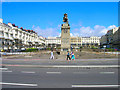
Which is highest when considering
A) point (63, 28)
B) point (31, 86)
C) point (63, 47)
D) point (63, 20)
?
point (63, 20)

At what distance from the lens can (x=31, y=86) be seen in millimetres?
7227

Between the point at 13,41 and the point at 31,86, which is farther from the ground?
the point at 13,41

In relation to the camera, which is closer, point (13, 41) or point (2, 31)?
point (2, 31)

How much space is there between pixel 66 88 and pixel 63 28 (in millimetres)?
22615

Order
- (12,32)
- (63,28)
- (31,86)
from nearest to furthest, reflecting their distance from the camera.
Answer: (31,86), (63,28), (12,32)

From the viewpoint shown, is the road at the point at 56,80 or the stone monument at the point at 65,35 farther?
the stone monument at the point at 65,35

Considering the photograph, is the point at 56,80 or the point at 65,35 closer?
the point at 56,80

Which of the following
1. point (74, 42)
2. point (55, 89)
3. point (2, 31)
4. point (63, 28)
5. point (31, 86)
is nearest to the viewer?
point (55, 89)

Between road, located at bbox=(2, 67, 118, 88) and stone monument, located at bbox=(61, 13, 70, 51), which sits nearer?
road, located at bbox=(2, 67, 118, 88)

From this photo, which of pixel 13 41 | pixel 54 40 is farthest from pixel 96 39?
pixel 13 41

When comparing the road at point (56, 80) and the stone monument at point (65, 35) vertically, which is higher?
the stone monument at point (65, 35)

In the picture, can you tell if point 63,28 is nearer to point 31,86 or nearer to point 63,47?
point 63,47

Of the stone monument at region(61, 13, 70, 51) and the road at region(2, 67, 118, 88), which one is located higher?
the stone monument at region(61, 13, 70, 51)

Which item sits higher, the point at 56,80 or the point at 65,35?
the point at 65,35
